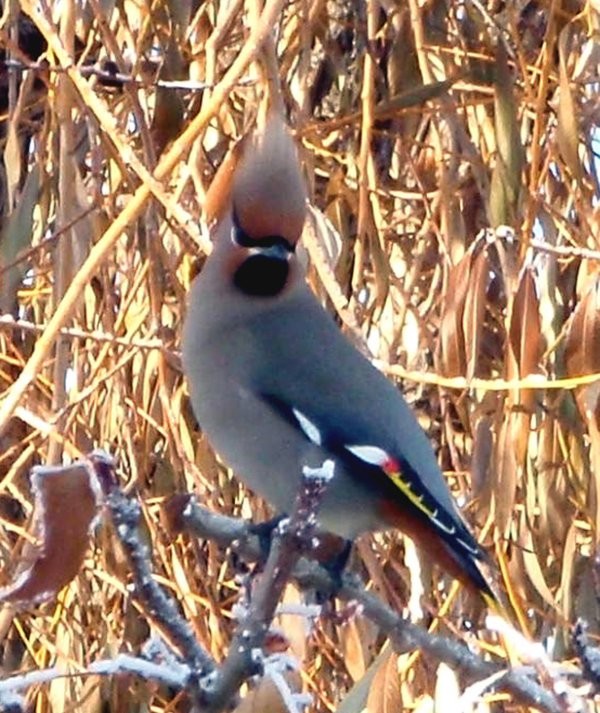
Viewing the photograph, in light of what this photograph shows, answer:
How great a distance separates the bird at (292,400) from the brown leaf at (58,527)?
33.0 inches

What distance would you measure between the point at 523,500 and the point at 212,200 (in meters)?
0.60

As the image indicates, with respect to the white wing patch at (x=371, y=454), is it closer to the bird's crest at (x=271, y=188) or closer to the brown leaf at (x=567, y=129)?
the bird's crest at (x=271, y=188)

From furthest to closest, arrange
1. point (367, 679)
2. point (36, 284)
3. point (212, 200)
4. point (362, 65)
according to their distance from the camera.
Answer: point (36, 284) → point (362, 65) → point (212, 200) → point (367, 679)

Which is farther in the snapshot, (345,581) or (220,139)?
(220,139)

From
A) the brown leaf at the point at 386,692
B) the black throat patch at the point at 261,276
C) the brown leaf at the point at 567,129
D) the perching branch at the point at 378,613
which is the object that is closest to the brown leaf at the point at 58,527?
the perching branch at the point at 378,613

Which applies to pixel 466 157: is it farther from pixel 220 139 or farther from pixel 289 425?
pixel 289 425

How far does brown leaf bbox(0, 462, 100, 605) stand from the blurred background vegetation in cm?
101

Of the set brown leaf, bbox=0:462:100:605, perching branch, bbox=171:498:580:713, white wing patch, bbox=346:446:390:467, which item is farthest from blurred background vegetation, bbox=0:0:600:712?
brown leaf, bbox=0:462:100:605

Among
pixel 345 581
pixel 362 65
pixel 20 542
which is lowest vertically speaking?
pixel 20 542

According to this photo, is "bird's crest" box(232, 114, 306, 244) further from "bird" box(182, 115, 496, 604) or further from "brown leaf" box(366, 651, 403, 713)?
"brown leaf" box(366, 651, 403, 713)

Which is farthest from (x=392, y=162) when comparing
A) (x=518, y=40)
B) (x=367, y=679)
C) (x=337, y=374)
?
(x=367, y=679)

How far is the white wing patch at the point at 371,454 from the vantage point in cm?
187

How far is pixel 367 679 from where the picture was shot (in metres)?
1.89

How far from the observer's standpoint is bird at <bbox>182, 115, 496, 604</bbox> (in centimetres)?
185
